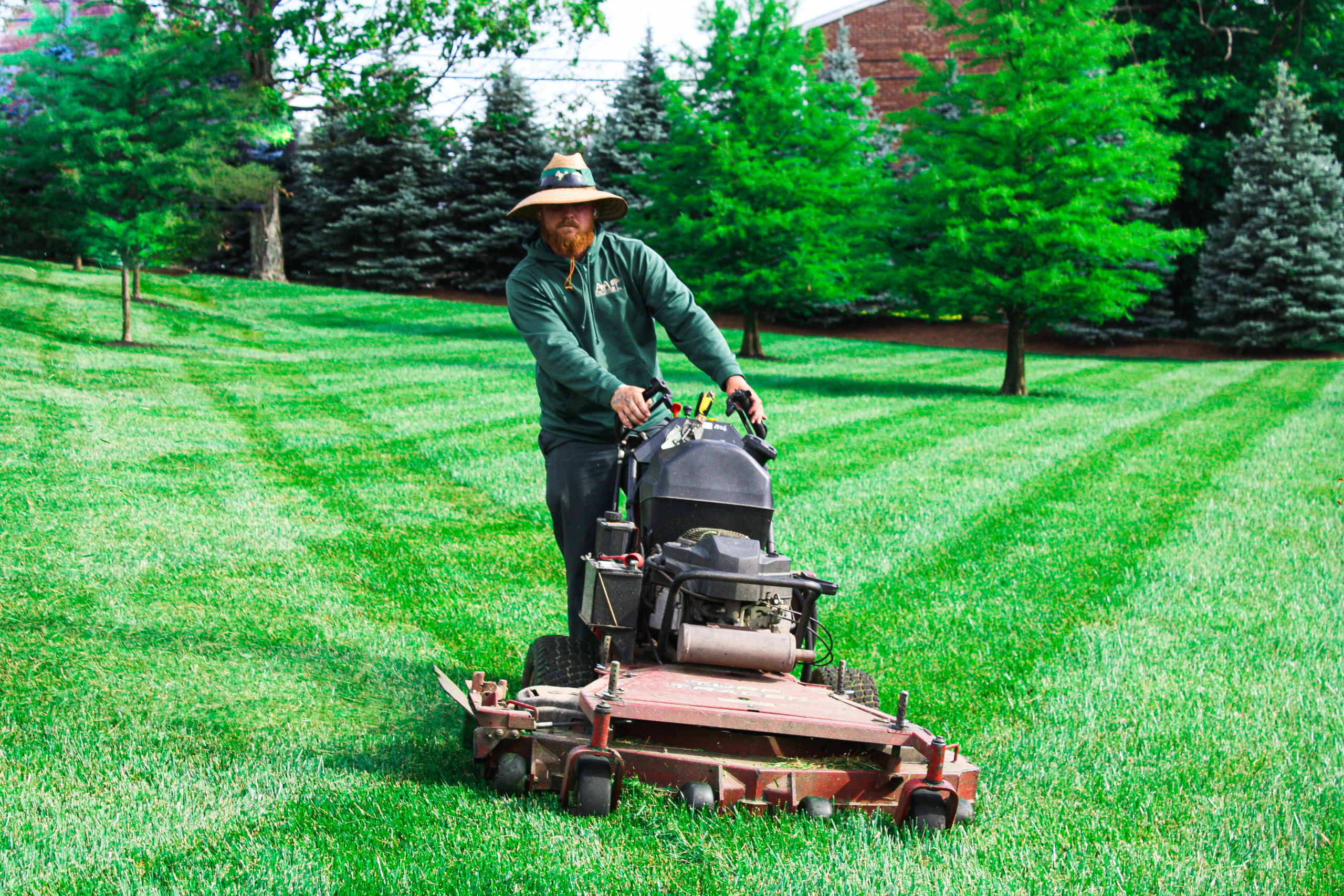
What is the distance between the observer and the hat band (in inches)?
183

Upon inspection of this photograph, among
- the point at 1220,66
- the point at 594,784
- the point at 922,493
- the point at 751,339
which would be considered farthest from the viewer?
the point at 1220,66

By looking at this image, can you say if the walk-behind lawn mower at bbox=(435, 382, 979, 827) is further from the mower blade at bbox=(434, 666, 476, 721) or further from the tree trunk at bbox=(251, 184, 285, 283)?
the tree trunk at bbox=(251, 184, 285, 283)

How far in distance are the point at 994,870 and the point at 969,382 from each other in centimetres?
2046

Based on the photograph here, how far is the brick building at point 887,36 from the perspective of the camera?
46812mm

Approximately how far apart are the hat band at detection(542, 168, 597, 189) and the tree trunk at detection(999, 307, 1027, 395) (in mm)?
17188

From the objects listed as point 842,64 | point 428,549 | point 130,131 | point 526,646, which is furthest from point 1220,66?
point 526,646

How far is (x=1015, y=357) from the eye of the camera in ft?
69.5

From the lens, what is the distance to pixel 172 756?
410 centimetres

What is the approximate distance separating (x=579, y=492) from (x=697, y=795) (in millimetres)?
1645

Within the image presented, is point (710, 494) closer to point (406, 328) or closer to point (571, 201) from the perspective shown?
point (571, 201)

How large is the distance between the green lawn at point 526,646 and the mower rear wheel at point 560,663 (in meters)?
0.42

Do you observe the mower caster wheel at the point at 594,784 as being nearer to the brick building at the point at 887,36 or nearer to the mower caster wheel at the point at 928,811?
the mower caster wheel at the point at 928,811

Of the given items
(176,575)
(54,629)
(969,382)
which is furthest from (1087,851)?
(969,382)

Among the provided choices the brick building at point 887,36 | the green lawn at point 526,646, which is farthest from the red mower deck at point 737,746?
the brick building at point 887,36
